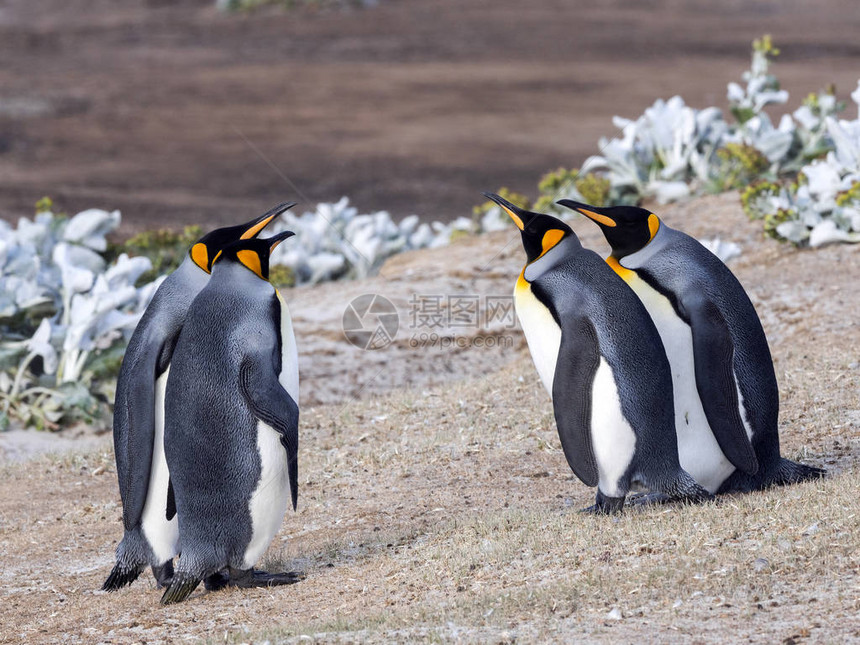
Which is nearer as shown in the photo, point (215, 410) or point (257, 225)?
point (215, 410)

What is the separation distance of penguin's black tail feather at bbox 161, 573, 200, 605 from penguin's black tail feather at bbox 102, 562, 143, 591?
0.80 feet

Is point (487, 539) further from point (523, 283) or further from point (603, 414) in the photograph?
point (523, 283)

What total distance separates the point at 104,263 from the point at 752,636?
23.7ft

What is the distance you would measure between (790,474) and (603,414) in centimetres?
91

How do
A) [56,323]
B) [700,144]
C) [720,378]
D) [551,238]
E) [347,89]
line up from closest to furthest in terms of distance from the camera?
[720,378], [551,238], [56,323], [700,144], [347,89]

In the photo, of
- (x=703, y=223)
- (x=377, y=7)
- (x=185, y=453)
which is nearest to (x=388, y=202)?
(x=703, y=223)

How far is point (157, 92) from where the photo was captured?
984 inches

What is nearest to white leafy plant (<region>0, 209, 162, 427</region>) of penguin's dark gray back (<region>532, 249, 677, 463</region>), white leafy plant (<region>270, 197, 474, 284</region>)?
white leafy plant (<region>270, 197, 474, 284</region>)

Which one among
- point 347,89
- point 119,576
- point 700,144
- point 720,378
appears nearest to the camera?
point 119,576

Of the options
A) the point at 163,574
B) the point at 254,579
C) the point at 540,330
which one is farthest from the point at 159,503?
the point at 540,330

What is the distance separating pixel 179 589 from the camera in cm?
444

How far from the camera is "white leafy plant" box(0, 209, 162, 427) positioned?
8094 millimetres

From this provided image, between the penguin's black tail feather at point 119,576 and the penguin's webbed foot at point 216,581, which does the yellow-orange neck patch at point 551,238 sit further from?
the penguin's black tail feather at point 119,576

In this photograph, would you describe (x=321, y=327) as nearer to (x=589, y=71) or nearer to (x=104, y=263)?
(x=104, y=263)
